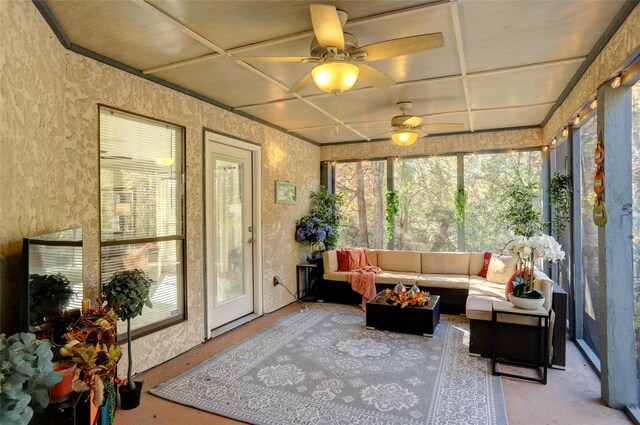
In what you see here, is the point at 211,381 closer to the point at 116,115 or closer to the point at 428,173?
the point at 116,115

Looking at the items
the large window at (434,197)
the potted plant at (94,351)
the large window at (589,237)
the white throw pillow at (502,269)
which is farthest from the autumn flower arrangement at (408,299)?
the potted plant at (94,351)

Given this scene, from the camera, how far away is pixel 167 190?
11.7 feet

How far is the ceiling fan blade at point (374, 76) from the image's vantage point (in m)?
2.47

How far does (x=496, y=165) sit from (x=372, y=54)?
415 centimetres

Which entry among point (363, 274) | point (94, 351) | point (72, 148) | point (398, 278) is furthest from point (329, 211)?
point (94, 351)

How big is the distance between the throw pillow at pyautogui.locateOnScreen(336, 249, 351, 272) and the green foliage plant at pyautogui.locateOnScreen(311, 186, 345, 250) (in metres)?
0.44

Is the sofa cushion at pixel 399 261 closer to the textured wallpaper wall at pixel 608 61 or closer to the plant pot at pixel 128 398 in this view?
the textured wallpaper wall at pixel 608 61

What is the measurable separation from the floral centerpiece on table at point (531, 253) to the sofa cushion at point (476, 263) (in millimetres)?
1880

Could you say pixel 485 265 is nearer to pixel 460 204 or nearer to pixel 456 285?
pixel 456 285

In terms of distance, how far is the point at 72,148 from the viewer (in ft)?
8.88

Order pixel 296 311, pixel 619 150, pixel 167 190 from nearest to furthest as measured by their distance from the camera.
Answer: pixel 619 150 → pixel 167 190 → pixel 296 311

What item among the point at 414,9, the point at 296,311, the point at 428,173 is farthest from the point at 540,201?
the point at 414,9

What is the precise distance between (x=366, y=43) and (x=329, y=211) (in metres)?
3.85

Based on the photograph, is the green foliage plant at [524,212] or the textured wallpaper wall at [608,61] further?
the green foliage plant at [524,212]
